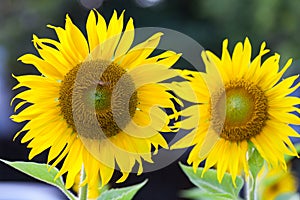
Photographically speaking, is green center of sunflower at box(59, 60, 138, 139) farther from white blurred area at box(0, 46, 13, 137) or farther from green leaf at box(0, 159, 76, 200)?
white blurred area at box(0, 46, 13, 137)

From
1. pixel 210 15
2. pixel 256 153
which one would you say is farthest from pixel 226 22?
pixel 256 153

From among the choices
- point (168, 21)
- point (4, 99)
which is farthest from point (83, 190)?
point (4, 99)

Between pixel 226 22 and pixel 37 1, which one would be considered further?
A: pixel 37 1

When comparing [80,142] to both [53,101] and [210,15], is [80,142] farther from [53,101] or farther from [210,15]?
[210,15]

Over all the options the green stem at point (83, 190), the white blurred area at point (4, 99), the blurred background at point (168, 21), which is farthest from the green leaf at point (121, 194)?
the white blurred area at point (4, 99)

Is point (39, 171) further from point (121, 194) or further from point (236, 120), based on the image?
point (236, 120)

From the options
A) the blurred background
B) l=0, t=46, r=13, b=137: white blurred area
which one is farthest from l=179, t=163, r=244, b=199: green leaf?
l=0, t=46, r=13, b=137: white blurred area
